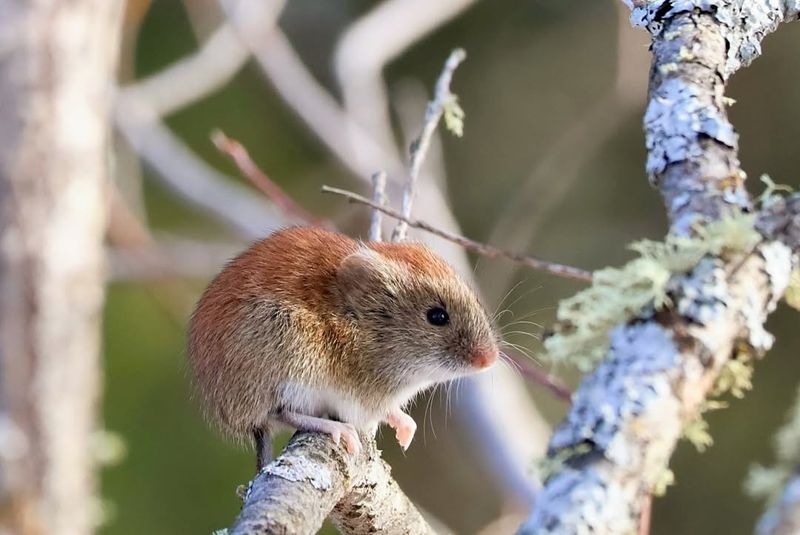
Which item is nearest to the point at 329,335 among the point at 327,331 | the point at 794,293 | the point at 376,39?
the point at 327,331

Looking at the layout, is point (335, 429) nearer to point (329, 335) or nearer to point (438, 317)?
point (329, 335)

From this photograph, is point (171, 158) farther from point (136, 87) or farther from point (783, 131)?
point (783, 131)

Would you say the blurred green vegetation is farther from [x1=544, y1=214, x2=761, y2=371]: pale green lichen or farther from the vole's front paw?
[x1=544, y1=214, x2=761, y2=371]: pale green lichen

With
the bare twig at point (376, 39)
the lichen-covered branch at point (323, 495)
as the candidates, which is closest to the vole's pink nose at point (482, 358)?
the lichen-covered branch at point (323, 495)

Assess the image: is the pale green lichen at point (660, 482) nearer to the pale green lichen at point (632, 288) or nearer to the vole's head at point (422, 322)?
the pale green lichen at point (632, 288)

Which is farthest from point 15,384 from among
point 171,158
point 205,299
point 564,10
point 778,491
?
point 564,10

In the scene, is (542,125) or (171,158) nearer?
(171,158)
